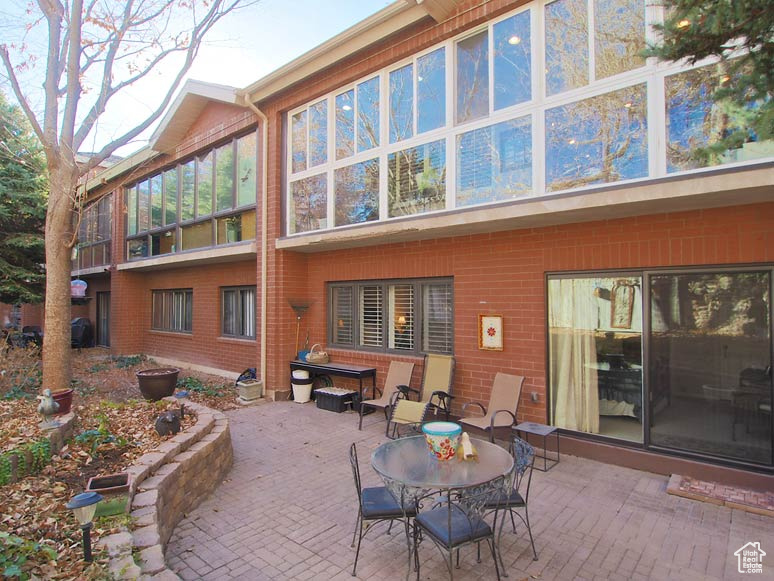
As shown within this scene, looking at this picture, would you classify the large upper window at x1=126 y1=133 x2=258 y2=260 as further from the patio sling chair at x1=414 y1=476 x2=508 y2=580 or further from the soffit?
the patio sling chair at x1=414 y1=476 x2=508 y2=580

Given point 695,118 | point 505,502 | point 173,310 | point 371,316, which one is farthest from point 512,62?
point 173,310

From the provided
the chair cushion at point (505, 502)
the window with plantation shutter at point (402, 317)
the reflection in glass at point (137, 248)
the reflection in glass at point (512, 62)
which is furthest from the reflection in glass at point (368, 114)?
the reflection in glass at point (137, 248)

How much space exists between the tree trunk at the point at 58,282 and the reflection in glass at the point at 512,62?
260 inches

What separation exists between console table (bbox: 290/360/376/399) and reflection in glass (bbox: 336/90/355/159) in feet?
12.4

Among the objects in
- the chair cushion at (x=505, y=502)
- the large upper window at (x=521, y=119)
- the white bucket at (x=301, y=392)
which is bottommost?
the white bucket at (x=301, y=392)

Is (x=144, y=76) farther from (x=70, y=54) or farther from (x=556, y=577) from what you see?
(x=556, y=577)

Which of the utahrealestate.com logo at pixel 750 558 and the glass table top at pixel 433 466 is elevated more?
the glass table top at pixel 433 466

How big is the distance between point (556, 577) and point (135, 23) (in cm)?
958

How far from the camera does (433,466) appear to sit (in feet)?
→ 10.5

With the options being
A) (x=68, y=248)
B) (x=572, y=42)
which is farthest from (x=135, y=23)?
(x=572, y=42)

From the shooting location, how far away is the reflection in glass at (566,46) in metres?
5.03

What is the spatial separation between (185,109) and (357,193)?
5956mm

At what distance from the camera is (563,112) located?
5133 millimetres

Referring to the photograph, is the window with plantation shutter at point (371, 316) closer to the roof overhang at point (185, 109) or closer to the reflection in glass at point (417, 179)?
the reflection in glass at point (417, 179)
